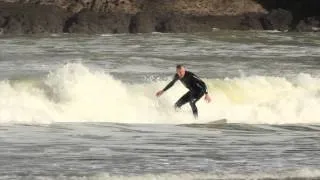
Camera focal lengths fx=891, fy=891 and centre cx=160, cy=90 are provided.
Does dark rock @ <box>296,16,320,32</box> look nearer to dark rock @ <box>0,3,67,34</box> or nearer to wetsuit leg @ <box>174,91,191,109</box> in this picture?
dark rock @ <box>0,3,67,34</box>

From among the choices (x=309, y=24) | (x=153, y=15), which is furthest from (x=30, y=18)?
(x=309, y=24)

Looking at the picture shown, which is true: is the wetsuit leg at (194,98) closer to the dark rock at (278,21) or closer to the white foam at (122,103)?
the white foam at (122,103)

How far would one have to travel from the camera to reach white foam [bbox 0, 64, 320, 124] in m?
17.8

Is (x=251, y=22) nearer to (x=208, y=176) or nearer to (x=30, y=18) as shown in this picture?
(x=30, y=18)

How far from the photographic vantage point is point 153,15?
60156 millimetres

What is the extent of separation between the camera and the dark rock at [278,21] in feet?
201

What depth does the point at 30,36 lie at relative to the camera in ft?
167

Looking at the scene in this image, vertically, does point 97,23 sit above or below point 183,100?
below

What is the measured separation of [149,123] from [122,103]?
1974 mm

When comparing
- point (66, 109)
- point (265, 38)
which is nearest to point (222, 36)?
point (265, 38)

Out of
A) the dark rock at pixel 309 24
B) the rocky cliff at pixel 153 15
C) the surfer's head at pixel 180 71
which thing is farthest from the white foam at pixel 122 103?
the dark rock at pixel 309 24

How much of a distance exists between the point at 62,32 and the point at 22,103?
119 feet

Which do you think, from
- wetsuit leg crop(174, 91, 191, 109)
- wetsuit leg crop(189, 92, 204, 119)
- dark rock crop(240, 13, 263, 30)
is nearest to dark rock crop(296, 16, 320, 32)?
dark rock crop(240, 13, 263, 30)

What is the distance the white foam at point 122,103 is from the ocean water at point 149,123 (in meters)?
0.03
